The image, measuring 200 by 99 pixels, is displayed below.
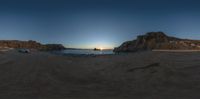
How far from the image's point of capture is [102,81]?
650 inches

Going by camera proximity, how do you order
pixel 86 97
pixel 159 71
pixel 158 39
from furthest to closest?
pixel 158 39 < pixel 159 71 < pixel 86 97

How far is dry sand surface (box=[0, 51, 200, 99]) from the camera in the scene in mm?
12578

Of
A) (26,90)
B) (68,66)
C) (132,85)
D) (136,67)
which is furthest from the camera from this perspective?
(68,66)

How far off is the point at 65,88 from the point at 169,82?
19.3ft

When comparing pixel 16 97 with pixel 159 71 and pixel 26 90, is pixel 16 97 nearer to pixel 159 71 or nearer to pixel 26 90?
pixel 26 90

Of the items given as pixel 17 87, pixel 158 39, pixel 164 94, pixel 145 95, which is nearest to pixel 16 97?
pixel 17 87

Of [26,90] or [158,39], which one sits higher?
[158,39]

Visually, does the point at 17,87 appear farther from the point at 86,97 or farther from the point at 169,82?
the point at 169,82

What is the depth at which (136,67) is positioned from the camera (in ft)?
67.4

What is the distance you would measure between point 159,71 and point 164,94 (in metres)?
5.82

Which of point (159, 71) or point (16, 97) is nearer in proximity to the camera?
point (16, 97)

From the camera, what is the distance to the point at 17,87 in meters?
14.8

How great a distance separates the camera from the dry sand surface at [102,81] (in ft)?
41.3

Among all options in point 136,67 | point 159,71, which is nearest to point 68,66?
point 136,67
